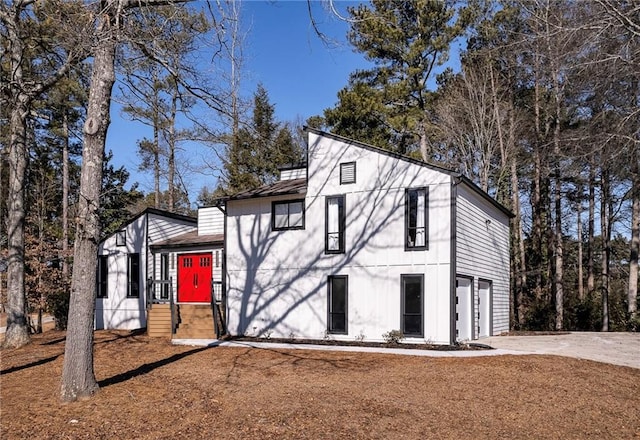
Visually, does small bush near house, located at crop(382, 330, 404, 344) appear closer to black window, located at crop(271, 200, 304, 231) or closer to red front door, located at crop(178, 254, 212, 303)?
black window, located at crop(271, 200, 304, 231)

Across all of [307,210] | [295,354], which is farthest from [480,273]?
[295,354]

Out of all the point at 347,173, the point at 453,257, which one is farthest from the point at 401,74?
the point at 453,257

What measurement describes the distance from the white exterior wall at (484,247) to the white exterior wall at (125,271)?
1059 cm

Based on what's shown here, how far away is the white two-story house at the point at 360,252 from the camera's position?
42.3 feet

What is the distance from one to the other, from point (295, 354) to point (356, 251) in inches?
147

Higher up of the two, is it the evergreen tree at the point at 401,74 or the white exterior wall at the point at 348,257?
the evergreen tree at the point at 401,74

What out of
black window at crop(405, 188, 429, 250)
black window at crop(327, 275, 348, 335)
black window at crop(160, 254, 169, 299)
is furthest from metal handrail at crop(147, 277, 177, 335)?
black window at crop(405, 188, 429, 250)

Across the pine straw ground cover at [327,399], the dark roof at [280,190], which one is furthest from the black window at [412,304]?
the dark roof at [280,190]

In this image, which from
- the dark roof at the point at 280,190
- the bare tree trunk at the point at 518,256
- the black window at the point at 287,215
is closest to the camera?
the dark roof at the point at 280,190

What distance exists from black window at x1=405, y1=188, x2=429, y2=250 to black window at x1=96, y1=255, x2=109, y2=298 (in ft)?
37.7

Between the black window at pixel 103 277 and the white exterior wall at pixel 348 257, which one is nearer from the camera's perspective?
the white exterior wall at pixel 348 257

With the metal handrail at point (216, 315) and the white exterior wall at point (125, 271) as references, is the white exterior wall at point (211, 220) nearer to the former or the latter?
the white exterior wall at point (125, 271)

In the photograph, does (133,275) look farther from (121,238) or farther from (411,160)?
(411,160)

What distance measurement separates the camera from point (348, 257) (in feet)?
45.9
